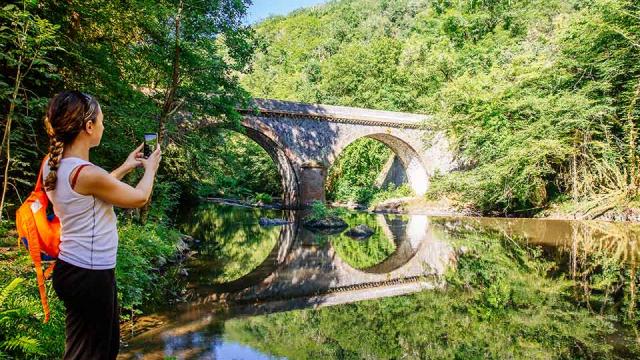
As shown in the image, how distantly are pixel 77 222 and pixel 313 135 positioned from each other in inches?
675

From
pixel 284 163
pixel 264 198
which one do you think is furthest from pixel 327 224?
pixel 264 198

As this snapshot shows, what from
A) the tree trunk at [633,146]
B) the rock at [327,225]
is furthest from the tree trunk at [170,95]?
the tree trunk at [633,146]

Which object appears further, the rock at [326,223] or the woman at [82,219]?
the rock at [326,223]

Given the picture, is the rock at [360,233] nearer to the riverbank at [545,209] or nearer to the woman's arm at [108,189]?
the riverbank at [545,209]

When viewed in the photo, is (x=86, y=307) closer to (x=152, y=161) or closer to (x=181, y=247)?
(x=152, y=161)

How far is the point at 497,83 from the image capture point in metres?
16.7

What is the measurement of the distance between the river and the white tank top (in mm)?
2461

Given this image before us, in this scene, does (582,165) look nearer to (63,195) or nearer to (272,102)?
(272,102)

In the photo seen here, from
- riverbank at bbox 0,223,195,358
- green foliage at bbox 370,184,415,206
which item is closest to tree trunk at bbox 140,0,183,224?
riverbank at bbox 0,223,195,358

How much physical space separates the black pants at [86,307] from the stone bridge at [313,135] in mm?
15259

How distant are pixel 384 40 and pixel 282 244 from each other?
904 inches

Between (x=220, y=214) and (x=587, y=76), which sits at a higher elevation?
(x=587, y=76)

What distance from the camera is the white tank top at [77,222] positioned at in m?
1.61

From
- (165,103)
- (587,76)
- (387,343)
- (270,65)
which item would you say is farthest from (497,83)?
(270,65)
